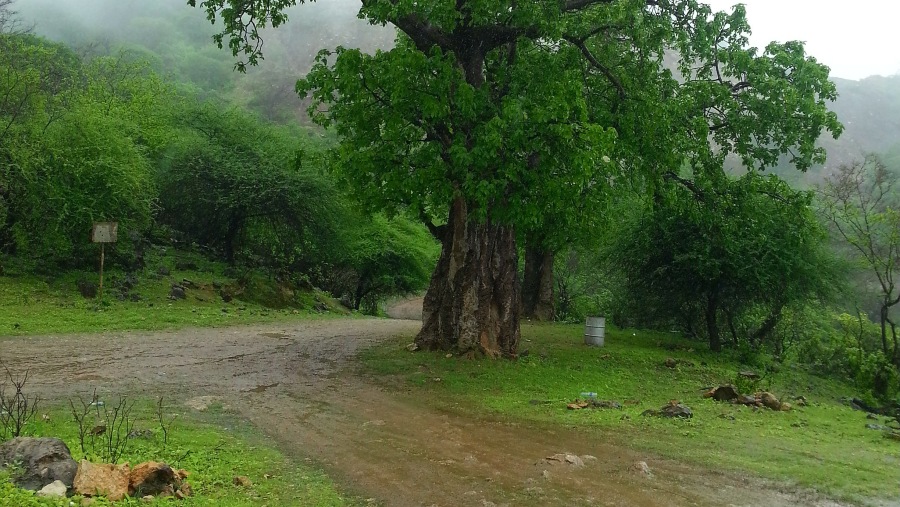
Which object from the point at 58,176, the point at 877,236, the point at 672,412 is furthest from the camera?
the point at 58,176

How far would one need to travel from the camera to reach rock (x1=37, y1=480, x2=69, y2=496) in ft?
14.5

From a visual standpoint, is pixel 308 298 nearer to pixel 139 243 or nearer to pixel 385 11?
pixel 139 243

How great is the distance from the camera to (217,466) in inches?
247

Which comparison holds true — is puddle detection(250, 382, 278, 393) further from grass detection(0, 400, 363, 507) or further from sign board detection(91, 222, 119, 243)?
sign board detection(91, 222, 119, 243)

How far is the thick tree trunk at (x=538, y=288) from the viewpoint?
25.9 meters

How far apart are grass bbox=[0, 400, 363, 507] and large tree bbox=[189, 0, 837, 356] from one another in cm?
587

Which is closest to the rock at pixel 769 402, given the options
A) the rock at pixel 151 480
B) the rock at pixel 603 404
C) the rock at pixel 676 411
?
the rock at pixel 676 411

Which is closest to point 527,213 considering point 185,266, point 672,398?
point 672,398

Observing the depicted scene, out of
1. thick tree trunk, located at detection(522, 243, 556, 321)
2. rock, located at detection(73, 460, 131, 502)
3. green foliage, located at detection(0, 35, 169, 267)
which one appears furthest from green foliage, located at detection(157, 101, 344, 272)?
rock, located at detection(73, 460, 131, 502)

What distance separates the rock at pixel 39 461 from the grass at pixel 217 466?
0.17 metres

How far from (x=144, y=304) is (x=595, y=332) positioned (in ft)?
43.2

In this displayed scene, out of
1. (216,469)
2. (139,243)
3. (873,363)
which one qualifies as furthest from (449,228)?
(139,243)

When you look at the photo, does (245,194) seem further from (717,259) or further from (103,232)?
(717,259)

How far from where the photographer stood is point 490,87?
45.0 feet
